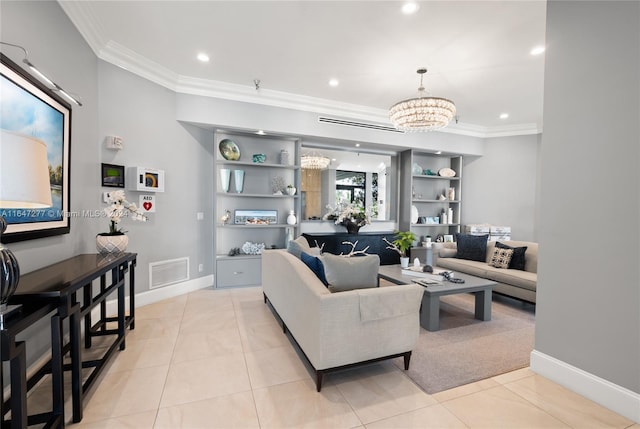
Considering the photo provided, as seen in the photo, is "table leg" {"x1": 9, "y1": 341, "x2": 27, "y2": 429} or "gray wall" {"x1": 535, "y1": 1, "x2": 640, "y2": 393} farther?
"gray wall" {"x1": 535, "y1": 1, "x2": 640, "y2": 393}

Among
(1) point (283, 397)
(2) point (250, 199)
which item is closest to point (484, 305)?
(1) point (283, 397)

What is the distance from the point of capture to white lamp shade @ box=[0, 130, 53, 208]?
1.10 meters

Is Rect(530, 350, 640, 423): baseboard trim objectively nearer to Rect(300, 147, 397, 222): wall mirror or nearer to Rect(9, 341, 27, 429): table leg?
Rect(9, 341, 27, 429): table leg

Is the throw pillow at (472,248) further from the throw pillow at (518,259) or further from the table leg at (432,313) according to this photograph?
the table leg at (432,313)

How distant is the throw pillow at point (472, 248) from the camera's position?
4570 millimetres

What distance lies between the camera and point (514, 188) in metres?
6.06

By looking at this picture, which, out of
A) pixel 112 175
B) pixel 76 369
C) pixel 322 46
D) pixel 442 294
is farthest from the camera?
pixel 112 175

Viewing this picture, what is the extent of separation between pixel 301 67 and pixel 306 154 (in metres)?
1.85

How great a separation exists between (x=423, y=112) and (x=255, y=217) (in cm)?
302

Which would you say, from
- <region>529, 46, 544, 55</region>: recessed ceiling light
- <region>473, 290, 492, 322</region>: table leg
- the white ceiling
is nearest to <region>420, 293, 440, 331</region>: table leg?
<region>473, 290, 492, 322</region>: table leg

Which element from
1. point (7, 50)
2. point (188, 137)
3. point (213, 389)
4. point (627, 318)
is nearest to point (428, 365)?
point (627, 318)

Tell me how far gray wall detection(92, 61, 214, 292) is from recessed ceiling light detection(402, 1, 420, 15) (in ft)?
10.3

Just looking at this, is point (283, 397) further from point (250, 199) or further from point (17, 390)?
point (250, 199)

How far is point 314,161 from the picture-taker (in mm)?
5281
